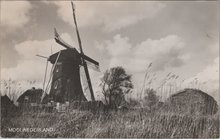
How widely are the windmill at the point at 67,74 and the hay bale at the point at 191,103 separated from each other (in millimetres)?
777

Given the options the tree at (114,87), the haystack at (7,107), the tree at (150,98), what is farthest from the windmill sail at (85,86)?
the haystack at (7,107)

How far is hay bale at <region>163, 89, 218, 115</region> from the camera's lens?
4594 mm

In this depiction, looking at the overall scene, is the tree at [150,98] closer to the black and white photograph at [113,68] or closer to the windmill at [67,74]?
the black and white photograph at [113,68]

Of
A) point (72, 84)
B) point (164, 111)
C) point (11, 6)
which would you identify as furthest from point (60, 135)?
point (11, 6)

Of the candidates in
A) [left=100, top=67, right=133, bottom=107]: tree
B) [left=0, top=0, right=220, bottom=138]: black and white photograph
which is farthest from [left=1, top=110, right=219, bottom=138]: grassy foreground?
[left=100, top=67, right=133, bottom=107]: tree

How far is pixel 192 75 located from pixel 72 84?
1.21 metres

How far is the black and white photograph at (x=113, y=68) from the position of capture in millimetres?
4551

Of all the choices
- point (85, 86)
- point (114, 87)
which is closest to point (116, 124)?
point (114, 87)

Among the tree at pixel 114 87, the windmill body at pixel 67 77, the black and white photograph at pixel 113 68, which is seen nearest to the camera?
the black and white photograph at pixel 113 68

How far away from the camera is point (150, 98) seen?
4695 mm

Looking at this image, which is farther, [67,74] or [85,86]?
[67,74]

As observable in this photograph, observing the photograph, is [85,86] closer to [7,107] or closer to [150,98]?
[150,98]

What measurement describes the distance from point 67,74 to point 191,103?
1.31 m

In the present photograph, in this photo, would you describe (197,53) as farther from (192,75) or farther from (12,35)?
(12,35)
